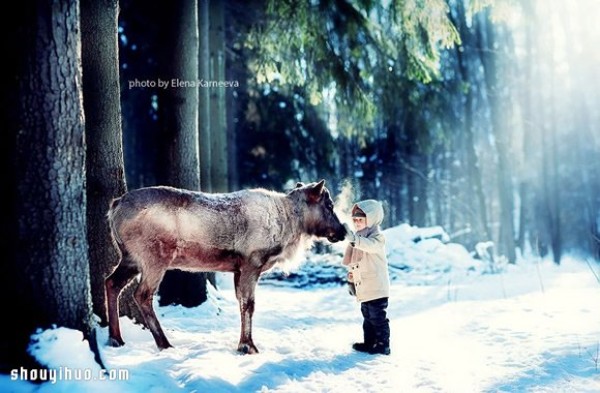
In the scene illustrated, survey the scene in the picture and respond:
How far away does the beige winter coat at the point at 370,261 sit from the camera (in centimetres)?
572

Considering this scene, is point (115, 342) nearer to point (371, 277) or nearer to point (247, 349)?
point (247, 349)

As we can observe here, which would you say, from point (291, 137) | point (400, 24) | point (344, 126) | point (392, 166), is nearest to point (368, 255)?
point (400, 24)

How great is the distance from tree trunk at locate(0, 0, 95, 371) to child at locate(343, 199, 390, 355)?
9.94 feet

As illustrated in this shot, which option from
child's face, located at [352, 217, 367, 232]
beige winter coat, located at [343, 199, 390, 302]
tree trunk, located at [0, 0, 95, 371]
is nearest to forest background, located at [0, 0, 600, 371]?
tree trunk, located at [0, 0, 95, 371]

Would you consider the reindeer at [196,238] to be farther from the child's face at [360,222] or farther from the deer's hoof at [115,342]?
the child's face at [360,222]

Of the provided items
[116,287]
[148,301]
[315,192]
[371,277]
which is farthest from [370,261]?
[116,287]

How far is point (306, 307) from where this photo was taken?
9984mm

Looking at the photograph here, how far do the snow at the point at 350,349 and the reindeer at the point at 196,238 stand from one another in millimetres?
475

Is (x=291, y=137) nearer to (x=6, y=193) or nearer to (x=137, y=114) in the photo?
(x=137, y=114)

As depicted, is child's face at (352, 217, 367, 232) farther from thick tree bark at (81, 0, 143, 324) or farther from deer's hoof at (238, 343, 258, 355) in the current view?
thick tree bark at (81, 0, 143, 324)

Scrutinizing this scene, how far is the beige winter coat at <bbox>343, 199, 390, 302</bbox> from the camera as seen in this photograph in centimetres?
572

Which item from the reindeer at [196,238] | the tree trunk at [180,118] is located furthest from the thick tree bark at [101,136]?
the tree trunk at [180,118]

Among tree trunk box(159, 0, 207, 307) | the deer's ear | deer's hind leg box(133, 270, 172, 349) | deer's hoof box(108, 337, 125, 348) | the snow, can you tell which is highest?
tree trunk box(159, 0, 207, 307)

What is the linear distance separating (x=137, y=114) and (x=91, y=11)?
10781 millimetres
